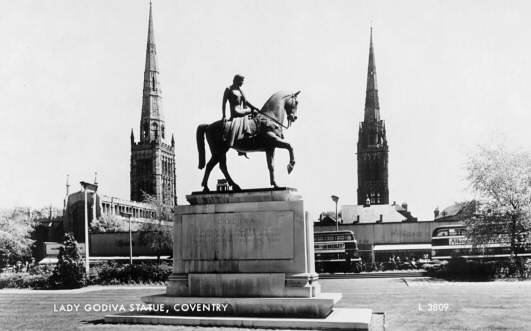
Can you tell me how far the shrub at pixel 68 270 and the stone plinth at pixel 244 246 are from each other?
56.9ft

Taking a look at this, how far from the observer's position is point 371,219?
297 feet

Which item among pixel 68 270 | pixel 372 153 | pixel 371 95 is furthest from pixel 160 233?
pixel 371 95

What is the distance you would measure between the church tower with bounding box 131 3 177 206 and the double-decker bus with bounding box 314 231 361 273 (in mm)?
100880

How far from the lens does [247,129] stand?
15.1 meters

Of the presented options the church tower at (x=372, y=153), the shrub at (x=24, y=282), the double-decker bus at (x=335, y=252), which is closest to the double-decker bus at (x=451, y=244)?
the double-decker bus at (x=335, y=252)

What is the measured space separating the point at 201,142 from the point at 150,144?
5204 inches

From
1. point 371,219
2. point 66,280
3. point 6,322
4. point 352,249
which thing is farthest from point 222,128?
point 371,219

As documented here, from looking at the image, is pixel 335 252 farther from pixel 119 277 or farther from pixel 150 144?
pixel 150 144

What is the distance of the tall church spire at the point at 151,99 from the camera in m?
144

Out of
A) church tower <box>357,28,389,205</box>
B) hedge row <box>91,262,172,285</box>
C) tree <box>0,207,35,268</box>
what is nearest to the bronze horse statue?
hedge row <box>91,262,172,285</box>

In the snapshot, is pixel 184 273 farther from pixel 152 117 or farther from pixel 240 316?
pixel 152 117

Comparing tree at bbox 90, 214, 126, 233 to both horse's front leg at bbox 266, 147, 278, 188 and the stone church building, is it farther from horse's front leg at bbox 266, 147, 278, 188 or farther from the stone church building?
horse's front leg at bbox 266, 147, 278, 188

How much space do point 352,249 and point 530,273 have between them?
1697 centimetres

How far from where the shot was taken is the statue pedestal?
44.7ft
